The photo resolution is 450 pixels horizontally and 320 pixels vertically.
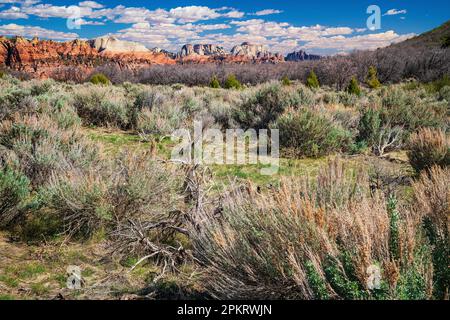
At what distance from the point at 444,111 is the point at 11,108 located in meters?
13.1

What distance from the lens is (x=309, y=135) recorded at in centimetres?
905

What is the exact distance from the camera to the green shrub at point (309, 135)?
29.4ft

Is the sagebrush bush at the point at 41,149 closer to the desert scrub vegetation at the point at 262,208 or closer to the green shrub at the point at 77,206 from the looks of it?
the desert scrub vegetation at the point at 262,208

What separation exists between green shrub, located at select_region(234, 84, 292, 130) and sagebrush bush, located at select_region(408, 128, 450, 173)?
5.33m

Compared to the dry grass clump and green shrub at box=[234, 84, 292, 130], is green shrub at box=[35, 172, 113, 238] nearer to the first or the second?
the dry grass clump

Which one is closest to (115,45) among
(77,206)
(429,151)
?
(429,151)

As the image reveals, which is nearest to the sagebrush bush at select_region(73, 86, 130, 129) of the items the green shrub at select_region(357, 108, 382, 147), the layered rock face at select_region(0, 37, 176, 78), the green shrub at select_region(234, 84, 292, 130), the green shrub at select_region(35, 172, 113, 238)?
the green shrub at select_region(234, 84, 292, 130)

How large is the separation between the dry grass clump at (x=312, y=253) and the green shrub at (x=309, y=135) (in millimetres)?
5949

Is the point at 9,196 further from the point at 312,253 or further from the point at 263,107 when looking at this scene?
the point at 263,107

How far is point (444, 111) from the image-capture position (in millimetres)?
11914

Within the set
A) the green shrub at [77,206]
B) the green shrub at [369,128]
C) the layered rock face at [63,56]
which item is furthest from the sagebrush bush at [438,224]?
the layered rock face at [63,56]

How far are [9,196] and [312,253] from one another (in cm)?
402

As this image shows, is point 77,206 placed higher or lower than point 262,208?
lower
